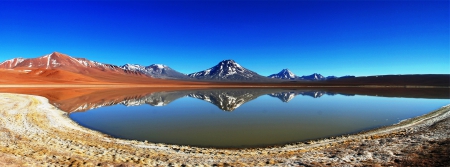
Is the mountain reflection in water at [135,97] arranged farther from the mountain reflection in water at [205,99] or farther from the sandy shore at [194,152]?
the sandy shore at [194,152]

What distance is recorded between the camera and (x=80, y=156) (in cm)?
872

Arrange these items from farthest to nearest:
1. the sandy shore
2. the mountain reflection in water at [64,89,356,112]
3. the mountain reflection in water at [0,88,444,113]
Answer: the mountain reflection in water at [64,89,356,112] < the mountain reflection in water at [0,88,444,113] < the sandy shore

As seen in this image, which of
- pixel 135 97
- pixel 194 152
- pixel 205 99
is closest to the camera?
pixel 194 152

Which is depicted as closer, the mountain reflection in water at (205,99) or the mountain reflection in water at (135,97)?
the mountain reflection in water at (135,97)

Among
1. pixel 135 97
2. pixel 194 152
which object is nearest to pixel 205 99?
pixel 135 97

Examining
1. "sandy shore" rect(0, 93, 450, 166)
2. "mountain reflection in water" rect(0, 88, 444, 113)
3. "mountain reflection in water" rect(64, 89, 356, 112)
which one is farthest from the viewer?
"mountain reflection in water" rect(64, 89, 356, 112)

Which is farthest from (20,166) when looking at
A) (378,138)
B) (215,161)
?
(378,138)

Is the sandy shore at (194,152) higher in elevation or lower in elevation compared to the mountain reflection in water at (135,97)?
lower

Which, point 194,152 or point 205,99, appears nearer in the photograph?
point 194,152

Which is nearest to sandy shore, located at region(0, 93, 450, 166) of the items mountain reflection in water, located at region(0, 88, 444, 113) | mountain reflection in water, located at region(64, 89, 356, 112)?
mountain reflection in water, located at region(0, 88, 444, 113)

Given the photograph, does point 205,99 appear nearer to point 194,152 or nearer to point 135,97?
point 135,97

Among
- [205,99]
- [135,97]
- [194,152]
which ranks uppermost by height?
[135,97]

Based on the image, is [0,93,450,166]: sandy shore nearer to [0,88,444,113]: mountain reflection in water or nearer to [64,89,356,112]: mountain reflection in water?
[0,88,444,113]: mountain reflection in water

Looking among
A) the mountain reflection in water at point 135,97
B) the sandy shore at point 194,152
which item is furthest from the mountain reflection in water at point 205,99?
the sandy shore at point 194,152
